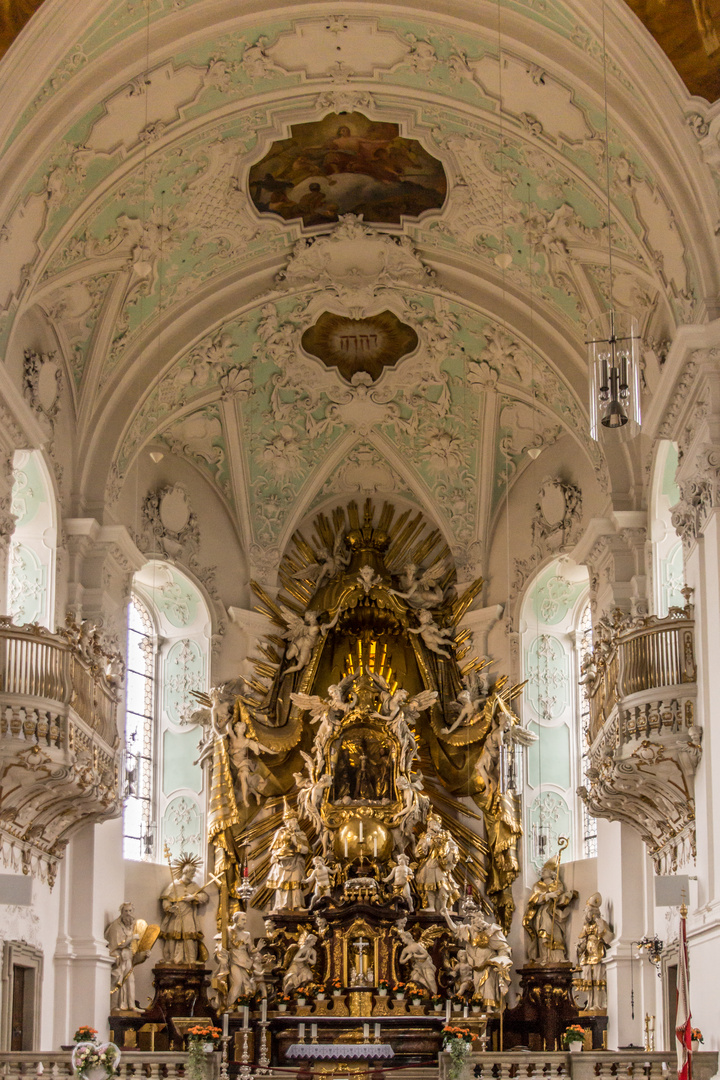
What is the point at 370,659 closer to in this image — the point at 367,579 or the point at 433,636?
the point at 433,636

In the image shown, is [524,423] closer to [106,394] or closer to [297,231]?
[297,231]

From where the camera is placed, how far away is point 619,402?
46.2 feet

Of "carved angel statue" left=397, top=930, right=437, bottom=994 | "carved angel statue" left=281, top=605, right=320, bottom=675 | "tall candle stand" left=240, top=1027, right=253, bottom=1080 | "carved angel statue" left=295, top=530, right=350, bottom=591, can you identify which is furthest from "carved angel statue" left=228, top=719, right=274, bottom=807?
"tall candle stand" left=240, top=1027, right=253, bottom=1080

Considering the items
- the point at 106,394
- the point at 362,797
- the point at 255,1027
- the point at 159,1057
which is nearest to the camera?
the point at 159,1057

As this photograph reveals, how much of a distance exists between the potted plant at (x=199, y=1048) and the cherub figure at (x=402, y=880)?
6.80m

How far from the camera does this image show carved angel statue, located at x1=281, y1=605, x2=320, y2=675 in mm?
27156

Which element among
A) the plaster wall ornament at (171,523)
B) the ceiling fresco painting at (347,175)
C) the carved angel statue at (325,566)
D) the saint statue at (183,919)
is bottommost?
the saint statue at (183,919)

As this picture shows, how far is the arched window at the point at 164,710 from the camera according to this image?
85.4 feet

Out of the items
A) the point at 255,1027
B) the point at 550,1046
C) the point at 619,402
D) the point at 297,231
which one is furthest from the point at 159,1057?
the point at 297,231

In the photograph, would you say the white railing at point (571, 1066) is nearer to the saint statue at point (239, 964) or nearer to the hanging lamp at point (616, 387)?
the saint statue at point (239, 964)

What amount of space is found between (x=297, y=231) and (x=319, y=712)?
326 inches

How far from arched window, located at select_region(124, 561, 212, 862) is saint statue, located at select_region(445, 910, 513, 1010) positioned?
512 centimetres

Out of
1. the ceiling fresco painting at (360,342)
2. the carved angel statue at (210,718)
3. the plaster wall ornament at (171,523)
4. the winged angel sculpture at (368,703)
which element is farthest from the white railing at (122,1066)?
the ceiling fresco painting at (360,342)

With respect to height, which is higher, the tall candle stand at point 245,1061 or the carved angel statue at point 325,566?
the carved angel statue at point 325,566
